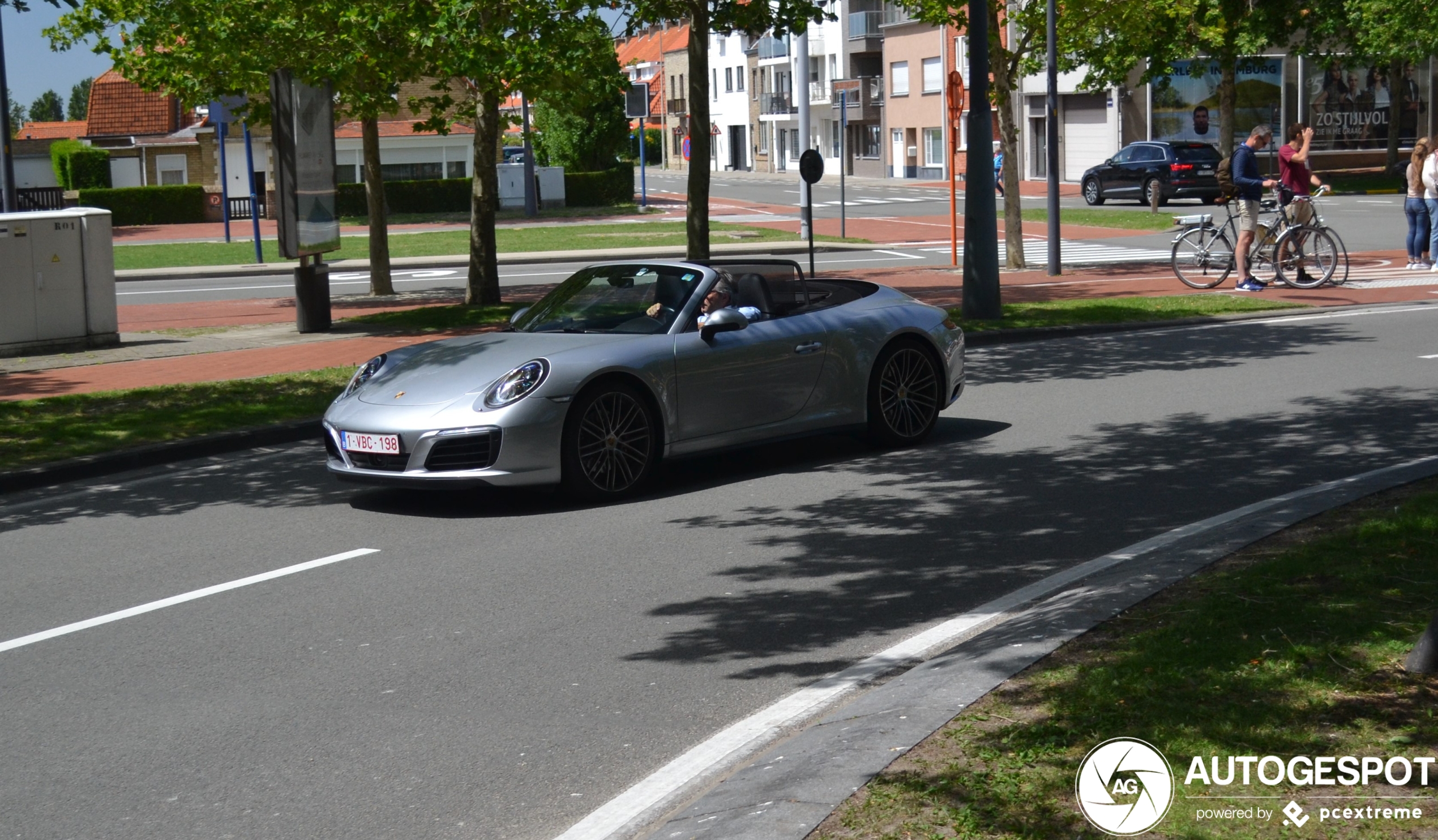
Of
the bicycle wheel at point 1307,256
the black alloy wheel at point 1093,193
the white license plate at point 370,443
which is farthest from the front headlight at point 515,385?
the black alloy wheel at point 1093,193

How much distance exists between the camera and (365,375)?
905 cm

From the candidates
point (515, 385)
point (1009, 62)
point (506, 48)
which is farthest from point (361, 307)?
point (515, 385)

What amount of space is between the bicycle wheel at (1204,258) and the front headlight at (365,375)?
1319cm

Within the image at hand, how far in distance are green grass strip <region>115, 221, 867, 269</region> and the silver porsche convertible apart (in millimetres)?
21981

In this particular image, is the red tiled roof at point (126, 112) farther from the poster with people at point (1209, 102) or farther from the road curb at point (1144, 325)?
the road curb at point (1144, 325)

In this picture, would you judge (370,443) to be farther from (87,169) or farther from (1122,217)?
(87,169)

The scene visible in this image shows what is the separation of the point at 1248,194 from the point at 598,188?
39132 millimetres

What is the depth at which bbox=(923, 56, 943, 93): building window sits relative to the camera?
7081cm

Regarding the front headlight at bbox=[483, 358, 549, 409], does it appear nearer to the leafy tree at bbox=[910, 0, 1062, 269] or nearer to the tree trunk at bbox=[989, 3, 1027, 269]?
the leafy tree at bbox=[910, 0, 1062, 269]

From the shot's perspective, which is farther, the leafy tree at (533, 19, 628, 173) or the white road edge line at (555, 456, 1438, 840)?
the leafy tree at (533, 19, 628, 173)

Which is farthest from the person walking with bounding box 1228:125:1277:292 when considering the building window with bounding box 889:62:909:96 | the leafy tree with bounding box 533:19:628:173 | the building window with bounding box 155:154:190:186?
the building window with bounding box 889:62:909:96

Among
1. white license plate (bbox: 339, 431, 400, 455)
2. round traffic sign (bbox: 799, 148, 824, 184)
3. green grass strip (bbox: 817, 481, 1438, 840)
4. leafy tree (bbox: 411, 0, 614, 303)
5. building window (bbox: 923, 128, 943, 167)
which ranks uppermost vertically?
building window (bbox: 923, 128, 943, 167)

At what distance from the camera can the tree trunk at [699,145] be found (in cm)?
1809

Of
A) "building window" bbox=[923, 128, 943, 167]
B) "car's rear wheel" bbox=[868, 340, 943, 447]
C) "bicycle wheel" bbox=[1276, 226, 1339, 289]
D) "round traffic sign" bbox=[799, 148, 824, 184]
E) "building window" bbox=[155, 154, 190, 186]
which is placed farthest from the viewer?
"building window" bbox=[923, 128, 943, 167]
